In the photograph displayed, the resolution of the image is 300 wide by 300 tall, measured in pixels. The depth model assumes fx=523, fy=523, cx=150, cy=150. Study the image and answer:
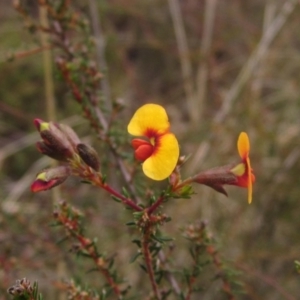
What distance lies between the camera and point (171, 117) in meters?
3.47

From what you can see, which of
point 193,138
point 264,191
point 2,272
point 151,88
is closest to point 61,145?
point 2,272

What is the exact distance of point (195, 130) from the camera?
8.91 feet

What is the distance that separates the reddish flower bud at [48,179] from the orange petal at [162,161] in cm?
12

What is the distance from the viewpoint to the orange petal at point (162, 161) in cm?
64

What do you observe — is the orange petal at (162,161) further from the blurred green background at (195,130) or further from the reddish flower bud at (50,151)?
the blurred green background at (195,130)

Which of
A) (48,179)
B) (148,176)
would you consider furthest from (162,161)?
(48,179)

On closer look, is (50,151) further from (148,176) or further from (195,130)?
(195,130)

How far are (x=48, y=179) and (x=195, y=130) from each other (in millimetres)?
2063

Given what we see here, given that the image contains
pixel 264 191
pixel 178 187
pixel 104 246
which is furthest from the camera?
pixel 104 246

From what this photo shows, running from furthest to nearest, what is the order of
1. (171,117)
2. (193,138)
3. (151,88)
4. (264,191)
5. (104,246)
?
(151,88)
(171,117)
(193,138)
(104,246)
(264,191)

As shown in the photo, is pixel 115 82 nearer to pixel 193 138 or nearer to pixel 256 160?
pixel 193 138

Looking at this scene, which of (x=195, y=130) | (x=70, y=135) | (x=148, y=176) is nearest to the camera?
(x=148, y=176)

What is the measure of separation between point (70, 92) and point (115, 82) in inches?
109

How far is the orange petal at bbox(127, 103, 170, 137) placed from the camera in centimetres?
71
